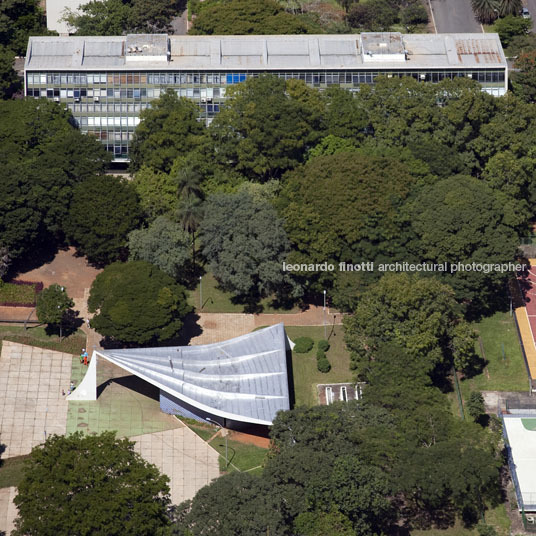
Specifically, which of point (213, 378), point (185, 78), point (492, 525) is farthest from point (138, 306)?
point (492, 525)

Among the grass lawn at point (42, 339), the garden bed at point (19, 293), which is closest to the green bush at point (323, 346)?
the grass lawn at point (42, 339)

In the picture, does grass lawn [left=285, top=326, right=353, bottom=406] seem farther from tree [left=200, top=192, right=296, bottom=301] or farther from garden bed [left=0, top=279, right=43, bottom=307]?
garden bed [left=0, top=279, right=43, bottom=307]

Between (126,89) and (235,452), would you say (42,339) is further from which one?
(126,89)

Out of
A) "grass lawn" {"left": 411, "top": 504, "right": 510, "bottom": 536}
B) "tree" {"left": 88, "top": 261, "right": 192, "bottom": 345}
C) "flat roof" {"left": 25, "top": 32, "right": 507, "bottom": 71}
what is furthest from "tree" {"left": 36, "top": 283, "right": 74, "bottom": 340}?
"grass lawn" {"left": 411, "top": 504, "right": 510, "bottom": 536}

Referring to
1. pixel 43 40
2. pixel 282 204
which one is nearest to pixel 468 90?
pixel 282 204

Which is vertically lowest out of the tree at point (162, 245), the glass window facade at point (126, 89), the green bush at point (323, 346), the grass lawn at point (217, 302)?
the green bush at point (323, 346)

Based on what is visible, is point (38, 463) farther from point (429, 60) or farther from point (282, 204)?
point (429, 60)

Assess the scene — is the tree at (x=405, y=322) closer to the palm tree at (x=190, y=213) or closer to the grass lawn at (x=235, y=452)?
the grass lawn at (x=235, y=452)

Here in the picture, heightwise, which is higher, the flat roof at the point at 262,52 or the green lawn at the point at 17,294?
the flat roof at the point at 262,52
